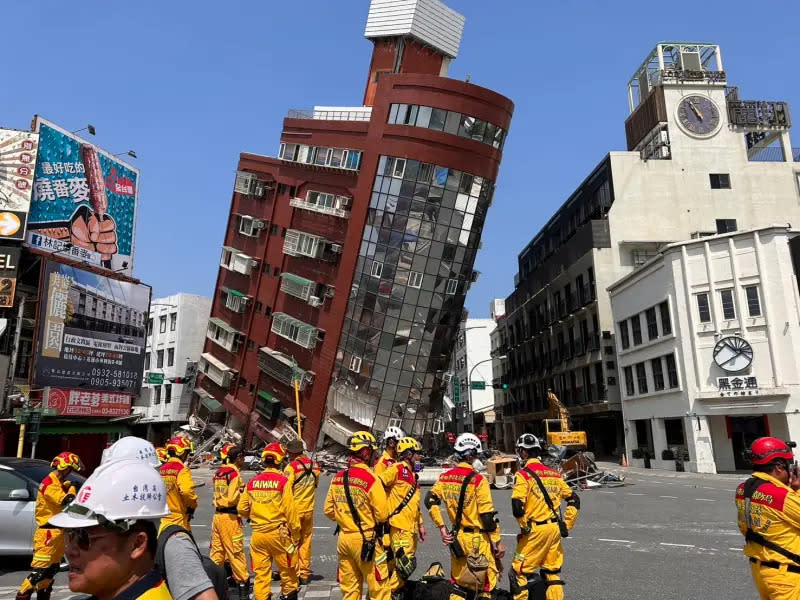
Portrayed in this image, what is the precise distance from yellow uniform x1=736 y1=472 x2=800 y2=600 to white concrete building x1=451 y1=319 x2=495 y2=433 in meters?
76.9

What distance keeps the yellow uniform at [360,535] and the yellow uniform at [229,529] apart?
1.98 m

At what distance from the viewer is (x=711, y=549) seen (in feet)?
35.6

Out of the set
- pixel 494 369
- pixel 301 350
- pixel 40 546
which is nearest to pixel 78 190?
pixel 301 350

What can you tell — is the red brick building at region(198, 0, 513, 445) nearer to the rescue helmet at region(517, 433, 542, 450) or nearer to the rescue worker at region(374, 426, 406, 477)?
the rescue worker at region(374, 426, 406, 477)

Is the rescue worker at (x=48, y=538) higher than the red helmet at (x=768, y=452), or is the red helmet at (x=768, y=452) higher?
the red helmet at (x=768, y=452)

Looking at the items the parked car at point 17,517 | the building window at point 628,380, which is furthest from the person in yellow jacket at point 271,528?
the building window at point 628,380

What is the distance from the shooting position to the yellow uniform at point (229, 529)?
8406 millimetres

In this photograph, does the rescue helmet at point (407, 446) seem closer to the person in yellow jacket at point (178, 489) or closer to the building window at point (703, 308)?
the person in yellow jacket at point (178, 489)

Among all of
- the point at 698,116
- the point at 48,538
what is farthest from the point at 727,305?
the point at 48,538

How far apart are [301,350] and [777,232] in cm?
2815

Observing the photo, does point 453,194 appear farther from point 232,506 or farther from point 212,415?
point 232,506

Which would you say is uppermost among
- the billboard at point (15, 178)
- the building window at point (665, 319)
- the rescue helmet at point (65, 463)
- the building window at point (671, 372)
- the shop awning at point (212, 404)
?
the billboard at point (15, 178)

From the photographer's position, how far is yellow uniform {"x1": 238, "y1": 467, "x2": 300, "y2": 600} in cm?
774

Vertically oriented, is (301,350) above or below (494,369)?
below
